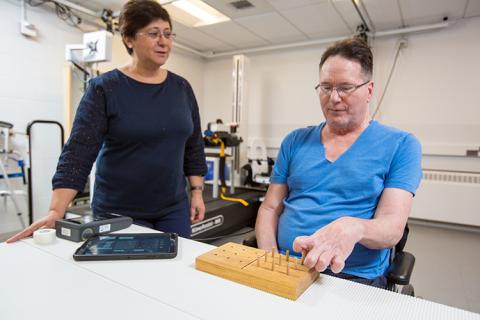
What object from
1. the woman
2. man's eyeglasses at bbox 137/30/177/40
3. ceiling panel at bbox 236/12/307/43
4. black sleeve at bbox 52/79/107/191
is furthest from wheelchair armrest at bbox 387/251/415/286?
ceiling panel at bbox 236/12/307/43

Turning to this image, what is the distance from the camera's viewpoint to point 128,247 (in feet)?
2.74

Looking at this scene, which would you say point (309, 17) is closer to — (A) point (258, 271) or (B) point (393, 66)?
(B) point (393, 66)

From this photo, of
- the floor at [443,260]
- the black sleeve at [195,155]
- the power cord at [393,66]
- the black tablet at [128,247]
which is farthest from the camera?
the power cord at [393,66]

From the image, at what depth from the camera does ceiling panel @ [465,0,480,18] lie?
3125 millimetres

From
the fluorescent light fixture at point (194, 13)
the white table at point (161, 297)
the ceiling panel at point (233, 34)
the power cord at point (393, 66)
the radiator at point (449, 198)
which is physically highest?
the fluorescent light fixture at point (194, 13)

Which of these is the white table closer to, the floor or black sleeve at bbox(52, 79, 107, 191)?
black sleeve at bbox(52, 79, 107, 191)

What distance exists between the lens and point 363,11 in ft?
11.1

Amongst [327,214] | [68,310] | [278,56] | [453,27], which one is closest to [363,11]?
[453,27]

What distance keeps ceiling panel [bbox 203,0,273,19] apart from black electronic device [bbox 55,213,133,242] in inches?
113

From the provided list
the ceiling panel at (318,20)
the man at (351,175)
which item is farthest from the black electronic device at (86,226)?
the ceiling panel at (318,20)

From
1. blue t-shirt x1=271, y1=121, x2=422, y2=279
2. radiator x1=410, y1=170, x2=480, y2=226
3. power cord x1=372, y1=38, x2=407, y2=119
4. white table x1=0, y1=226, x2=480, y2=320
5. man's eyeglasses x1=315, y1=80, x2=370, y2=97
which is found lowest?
radiator x1=410, y1=170, x2=480, y2=226

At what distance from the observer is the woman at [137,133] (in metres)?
1.08

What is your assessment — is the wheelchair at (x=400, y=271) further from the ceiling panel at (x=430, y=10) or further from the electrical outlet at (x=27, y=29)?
the electrical outlet at (x=27, y=29)

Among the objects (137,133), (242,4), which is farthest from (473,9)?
(137,133)
